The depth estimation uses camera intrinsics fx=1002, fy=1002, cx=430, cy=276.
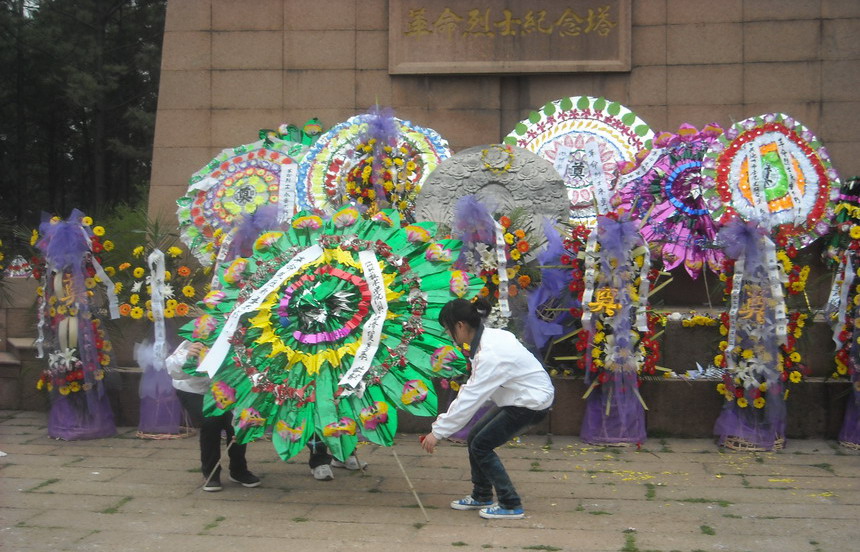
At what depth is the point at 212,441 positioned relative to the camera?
19.5ft

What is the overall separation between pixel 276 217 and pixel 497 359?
9.47 feet

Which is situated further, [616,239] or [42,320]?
[42,320]

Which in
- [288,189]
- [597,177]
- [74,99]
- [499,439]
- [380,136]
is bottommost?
[499,439]

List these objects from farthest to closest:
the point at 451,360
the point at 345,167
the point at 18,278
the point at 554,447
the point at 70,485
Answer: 1. the point at 18,278
2. the point at 345,167
3. the point at 554,447
4. the point at 70,485
5. the point at 451,360

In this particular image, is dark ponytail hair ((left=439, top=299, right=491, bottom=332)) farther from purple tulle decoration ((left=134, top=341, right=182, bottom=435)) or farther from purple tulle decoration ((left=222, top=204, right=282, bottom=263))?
purple tulle decoration ((left=134, top=341, right=182, bottom=435))

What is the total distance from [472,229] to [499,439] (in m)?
2.38

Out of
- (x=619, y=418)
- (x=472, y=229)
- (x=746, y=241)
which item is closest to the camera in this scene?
(x=746, y=241)

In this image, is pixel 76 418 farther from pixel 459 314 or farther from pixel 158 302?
pixel 459 314

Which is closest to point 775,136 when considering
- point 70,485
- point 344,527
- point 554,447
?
point 554,447

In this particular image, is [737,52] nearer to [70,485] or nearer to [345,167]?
[345,167]

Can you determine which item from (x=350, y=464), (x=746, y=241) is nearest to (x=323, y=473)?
(x=350, y=464)

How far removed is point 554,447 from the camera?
7.03 m

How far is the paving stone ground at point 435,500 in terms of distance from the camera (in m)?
4.90

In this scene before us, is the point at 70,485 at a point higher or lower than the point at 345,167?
lower
